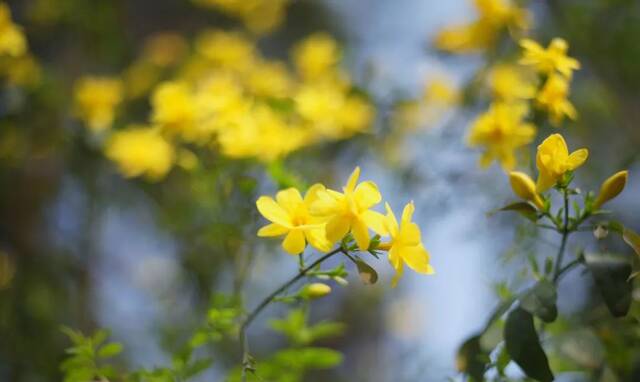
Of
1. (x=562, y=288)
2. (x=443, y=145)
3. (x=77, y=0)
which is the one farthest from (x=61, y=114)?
(x=562, y=288)

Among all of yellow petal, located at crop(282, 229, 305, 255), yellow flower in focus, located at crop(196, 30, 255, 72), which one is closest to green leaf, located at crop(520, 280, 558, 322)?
yellow petal, located at crop(282, 229, 305, 255)

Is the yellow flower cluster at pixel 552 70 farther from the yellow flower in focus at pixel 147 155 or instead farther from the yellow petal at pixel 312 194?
the yellow flower in focus at pixel 147 155

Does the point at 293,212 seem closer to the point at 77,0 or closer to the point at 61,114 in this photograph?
the point at 61,114

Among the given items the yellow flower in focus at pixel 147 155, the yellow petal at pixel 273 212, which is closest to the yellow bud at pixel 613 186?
the yellow petal at pixel 273 212

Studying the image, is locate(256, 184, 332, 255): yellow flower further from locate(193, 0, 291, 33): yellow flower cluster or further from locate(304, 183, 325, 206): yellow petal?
locate(193, 0, 291, 33): yellow flower cluster

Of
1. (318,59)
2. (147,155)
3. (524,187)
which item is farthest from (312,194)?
(318,59)
